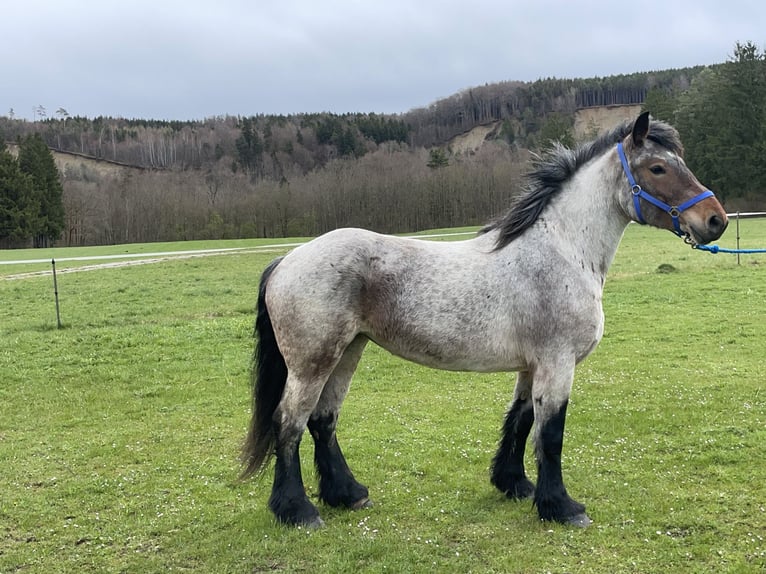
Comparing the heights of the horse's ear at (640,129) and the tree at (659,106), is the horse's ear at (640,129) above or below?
below

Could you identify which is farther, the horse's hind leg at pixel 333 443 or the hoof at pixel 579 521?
the horse's hind leg at pixel 333 443

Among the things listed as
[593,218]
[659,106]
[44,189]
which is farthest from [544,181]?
[659,106]

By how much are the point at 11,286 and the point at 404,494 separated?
1919 centimetres

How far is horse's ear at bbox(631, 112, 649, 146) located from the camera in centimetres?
370

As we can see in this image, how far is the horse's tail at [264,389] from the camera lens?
4207 millimetres

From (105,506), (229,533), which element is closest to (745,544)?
(229,533)

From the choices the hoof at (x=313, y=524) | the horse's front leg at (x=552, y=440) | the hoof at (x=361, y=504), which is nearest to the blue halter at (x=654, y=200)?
the horse's front leg at (x=552, y=440)

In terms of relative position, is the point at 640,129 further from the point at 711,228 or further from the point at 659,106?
the point at 659,106

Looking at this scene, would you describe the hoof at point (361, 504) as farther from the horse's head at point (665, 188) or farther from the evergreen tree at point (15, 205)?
the evergreen tree at point (15, 205)

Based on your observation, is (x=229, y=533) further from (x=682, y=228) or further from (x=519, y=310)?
(x=682, y=228)

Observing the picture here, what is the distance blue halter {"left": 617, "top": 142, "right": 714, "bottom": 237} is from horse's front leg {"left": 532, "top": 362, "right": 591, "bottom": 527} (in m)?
1.20

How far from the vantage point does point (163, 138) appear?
110625 millimetres

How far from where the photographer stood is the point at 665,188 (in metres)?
3.82

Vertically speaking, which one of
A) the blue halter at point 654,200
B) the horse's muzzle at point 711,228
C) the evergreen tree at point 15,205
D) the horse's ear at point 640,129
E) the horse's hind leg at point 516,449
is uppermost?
the evergreen tree at point 15,205
